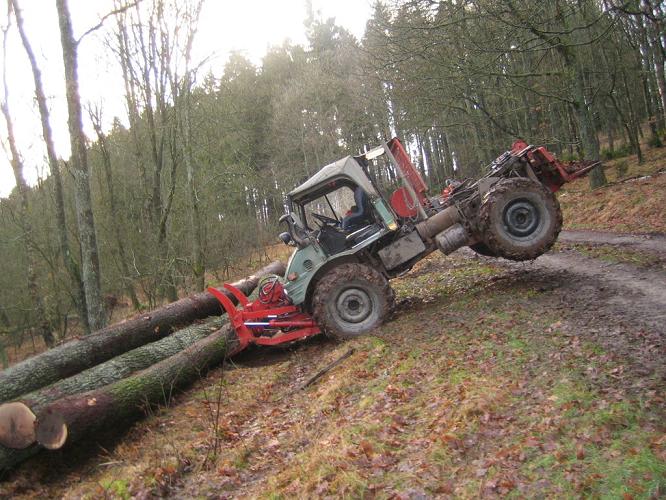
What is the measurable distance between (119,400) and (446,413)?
149 inches

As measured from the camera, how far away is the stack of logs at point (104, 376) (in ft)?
17.1

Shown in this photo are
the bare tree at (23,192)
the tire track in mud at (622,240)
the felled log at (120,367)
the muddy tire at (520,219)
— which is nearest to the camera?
the felled log at (120,367)

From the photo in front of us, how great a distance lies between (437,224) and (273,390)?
3583mm

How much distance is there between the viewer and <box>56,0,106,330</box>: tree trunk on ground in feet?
30.6

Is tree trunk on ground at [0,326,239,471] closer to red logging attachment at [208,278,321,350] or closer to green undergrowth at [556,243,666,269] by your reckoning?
red logging attachment at [208,278,321,350]

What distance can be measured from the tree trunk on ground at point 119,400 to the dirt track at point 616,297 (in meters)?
5.05

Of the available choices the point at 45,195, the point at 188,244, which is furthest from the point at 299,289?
the point at 45,195

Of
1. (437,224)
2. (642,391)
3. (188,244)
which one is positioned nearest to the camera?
(642,391)

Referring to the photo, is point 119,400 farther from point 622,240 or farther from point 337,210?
point 622,240

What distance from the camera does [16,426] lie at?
513 cm

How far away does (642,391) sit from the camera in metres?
3.87

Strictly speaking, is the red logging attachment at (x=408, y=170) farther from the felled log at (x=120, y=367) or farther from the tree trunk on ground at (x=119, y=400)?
the felled log at (x=120, y=367)

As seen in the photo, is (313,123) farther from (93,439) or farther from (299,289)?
(93,439)

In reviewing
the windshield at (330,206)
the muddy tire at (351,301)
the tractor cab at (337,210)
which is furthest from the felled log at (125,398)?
the windshield at (330,206)
